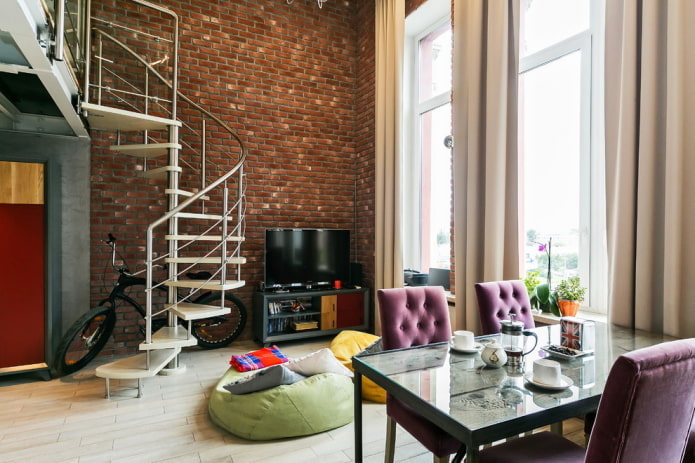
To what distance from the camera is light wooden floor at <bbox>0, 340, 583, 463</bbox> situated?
2.23m

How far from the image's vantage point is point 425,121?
477 cm

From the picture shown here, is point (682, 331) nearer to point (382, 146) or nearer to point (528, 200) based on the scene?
point (528, 200)

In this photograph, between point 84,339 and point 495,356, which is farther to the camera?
point 84,339

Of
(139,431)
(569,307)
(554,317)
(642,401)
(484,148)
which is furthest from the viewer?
(484,148)

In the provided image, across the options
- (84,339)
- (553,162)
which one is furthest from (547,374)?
(84,339)

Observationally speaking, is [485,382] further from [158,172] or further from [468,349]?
[158,172]

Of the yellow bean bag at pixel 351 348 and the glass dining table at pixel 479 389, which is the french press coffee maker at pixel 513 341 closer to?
the glass dining table at pixel 479 389

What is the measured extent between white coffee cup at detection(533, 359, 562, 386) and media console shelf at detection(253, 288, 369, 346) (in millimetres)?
3248

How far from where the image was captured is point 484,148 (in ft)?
10.8

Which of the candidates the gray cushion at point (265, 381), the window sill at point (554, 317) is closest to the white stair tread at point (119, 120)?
the gray cushion at point (265, 381)

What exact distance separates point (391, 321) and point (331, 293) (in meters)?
2.58

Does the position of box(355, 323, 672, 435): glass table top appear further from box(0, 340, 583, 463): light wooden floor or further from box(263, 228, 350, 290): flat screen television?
box(263, 228, 350, 290): flat screen television

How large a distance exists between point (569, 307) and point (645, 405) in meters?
1.87

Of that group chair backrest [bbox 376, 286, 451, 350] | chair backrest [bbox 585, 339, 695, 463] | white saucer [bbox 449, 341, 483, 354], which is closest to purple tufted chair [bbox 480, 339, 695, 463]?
chair backrest [bbox 585, 339, 695, 463]
